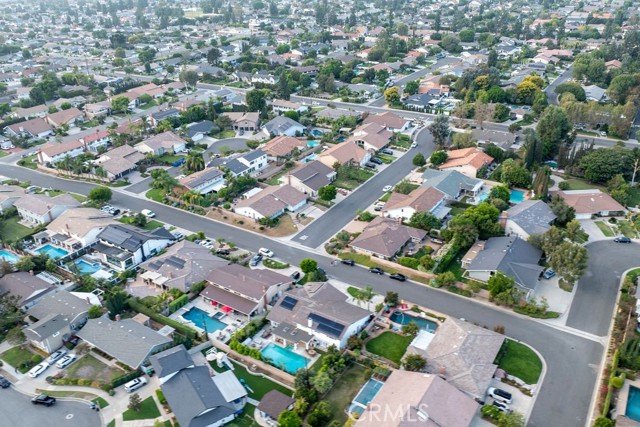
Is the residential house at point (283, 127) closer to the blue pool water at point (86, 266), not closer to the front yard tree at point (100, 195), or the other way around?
the front yard tree at point (100, 195)

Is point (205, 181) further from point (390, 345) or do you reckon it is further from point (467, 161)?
point (390, 345)

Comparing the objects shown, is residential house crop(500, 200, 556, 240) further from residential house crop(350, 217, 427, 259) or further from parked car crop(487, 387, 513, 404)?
parked car crop(487, 387, 513, 404)

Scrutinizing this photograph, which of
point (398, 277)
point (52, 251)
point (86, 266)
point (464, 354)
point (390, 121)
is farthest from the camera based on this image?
point (390, 121)

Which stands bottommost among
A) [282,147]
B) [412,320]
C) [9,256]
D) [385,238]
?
[9,256]

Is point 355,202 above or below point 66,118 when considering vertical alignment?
below

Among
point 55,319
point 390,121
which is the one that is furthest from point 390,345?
point 390,121

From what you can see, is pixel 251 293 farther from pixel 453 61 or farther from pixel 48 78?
pixel 453 61

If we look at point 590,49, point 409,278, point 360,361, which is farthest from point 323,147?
point 590,49

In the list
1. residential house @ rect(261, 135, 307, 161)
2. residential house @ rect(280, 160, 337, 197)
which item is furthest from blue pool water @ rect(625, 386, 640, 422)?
residential house @ rect(261, 135, 307, 161)
